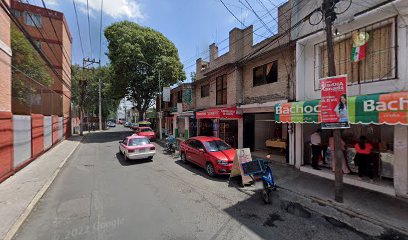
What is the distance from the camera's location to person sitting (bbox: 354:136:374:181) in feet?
23.5

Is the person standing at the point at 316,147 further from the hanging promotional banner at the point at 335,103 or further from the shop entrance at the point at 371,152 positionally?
the hanging promotional banner at the point at 335,103

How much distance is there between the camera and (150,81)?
26703mm

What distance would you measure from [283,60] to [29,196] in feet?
37.9

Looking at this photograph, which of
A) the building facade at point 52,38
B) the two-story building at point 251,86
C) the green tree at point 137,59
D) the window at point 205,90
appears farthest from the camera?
the green tree at point 137,59

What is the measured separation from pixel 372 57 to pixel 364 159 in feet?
11.6

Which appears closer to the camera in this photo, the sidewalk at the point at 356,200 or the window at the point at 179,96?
the sidewalk at the point at 356,200

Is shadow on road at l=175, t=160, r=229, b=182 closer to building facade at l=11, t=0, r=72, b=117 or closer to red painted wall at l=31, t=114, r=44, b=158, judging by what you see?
red painted wall at l=31, t=114, r=44, b=158

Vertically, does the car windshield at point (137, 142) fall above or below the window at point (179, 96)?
below

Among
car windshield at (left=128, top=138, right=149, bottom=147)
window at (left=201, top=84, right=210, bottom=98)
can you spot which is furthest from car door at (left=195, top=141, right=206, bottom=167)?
window at (left=201, top=84, right=210, bottom=98)

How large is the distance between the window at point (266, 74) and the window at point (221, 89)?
302 cm

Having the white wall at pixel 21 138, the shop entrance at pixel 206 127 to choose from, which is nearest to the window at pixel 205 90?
the shop entrance at pixel 206 127

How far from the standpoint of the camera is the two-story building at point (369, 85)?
19.7ft

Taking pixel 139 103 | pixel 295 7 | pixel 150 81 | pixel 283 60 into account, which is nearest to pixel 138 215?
pixel 283 60

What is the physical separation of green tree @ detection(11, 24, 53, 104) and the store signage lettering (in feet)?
51.6
